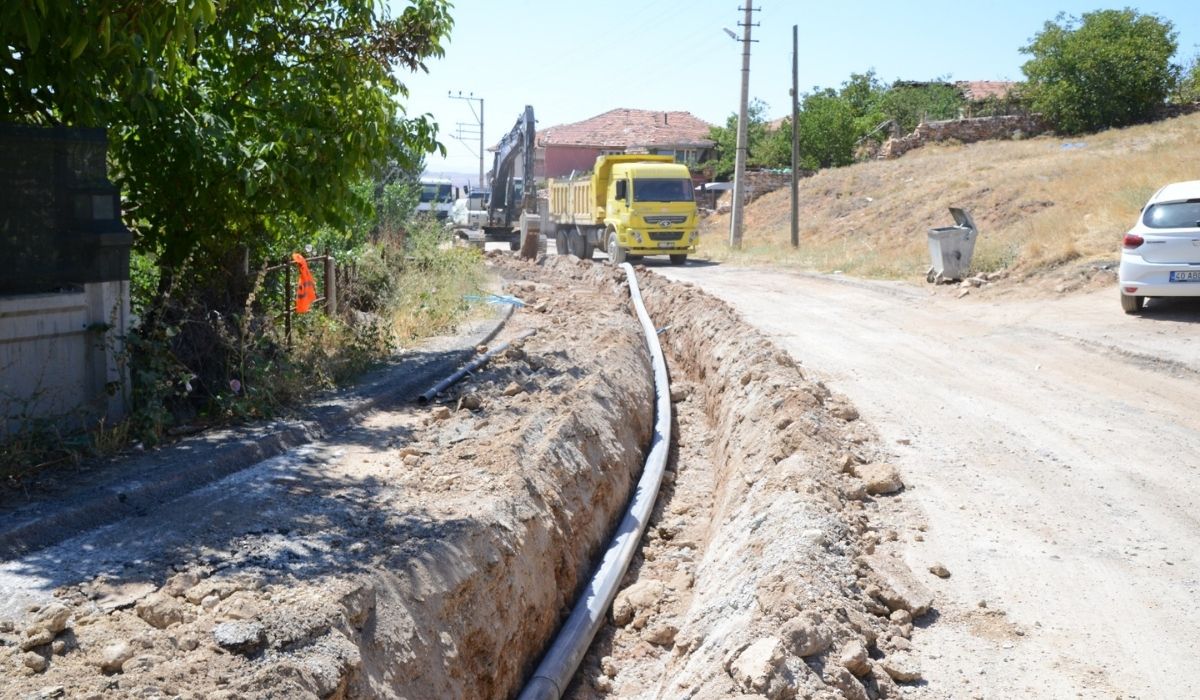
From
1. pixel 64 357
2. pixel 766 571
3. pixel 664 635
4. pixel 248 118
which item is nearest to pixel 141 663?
pixel 766 571

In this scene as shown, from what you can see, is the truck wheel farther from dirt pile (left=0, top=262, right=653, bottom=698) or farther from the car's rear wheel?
dirt pile (left=0, top=262, right=653, bottom=698)

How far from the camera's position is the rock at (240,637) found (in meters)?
4.61

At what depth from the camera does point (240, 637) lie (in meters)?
4.64

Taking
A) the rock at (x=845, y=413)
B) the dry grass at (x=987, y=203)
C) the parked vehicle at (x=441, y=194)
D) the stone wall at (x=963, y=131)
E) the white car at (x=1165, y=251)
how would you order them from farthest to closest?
the stone wall at (x=963, y=131) → the parked vehicle at (x=441, y=194) → the dry grass at (x=987, y=203) → the white car at (x=1165, y=251) → the rock at (x=845, y=413)

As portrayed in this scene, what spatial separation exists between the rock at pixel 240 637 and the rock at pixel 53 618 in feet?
1.89

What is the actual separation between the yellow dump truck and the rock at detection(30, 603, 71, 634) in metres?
23.4

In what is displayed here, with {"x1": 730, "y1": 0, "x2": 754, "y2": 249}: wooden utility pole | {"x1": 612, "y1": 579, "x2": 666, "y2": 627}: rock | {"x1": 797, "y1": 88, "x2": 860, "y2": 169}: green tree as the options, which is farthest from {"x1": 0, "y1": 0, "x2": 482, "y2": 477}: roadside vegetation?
{"x1": 797, "y1": 88, "x2": 860, "y2": 169}: green tree

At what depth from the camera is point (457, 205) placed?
39469 millimetres

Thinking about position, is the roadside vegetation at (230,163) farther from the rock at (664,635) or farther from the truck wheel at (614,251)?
the truck wheel at (614,251)

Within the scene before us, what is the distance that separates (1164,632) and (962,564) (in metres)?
1.12

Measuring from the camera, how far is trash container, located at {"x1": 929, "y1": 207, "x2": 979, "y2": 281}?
64.6ft

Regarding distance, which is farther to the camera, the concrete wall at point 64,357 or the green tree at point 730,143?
the green tree at point 730,143

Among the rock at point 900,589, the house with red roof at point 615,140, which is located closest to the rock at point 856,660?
the rock at point 900,589

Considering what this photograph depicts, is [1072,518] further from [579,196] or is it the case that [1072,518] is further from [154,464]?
[579,196]
